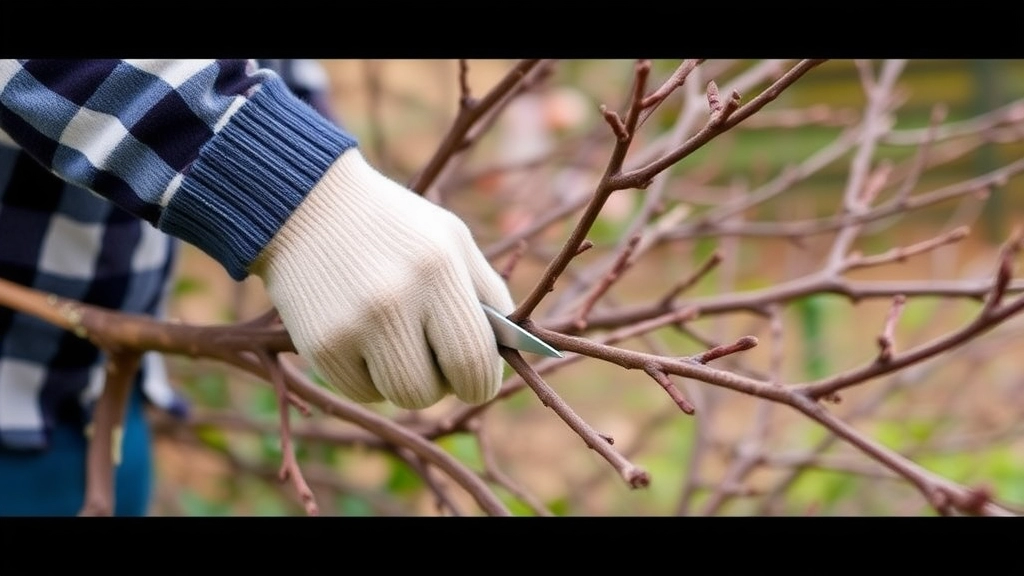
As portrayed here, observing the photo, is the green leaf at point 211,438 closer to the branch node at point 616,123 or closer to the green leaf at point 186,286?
the green leaf at point 186,286

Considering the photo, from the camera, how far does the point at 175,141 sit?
2.57ft

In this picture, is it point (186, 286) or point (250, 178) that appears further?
point (186, 286)

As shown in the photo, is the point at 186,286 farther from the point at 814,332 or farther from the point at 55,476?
the point at 814,332

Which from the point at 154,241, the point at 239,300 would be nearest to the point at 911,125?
the point at 239,300

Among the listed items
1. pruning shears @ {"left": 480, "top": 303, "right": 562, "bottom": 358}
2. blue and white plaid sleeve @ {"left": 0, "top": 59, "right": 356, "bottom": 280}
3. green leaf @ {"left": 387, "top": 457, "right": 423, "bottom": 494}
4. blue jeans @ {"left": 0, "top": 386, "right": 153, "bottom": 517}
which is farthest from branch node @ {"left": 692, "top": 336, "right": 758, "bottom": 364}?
green leaf @ {"left": 387, "top": 457, "right": 423, "bottom": 494}

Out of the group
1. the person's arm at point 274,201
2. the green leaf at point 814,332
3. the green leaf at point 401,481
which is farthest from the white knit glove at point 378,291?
the green leaf at point 401,481

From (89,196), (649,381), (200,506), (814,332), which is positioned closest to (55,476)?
(89,196)

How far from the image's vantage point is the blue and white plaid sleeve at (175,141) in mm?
775

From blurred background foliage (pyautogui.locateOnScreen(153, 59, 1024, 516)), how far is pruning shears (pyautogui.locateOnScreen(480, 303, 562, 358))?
177 millimetres

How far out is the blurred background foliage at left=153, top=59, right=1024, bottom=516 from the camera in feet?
5.80

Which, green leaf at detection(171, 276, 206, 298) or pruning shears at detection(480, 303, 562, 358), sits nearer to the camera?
pruning shears at detection(480, 303, 562, 358)

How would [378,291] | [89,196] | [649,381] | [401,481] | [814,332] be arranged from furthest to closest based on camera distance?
[649,381], [401,481], [814,332], [89,196], [378,291]

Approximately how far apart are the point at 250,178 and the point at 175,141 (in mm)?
64

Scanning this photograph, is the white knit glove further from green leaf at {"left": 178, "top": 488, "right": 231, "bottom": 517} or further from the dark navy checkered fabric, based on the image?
green leaf at {"left": 178, "top": 488, "right": 231, "bottom": 517}
